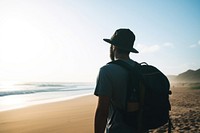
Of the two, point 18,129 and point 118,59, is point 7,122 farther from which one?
point 118,59

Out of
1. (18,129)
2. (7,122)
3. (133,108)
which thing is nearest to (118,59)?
(133,108)

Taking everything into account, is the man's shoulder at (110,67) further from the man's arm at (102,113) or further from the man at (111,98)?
the man's arm at (102,113)

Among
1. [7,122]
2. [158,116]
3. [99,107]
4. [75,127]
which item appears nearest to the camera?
[99,107]

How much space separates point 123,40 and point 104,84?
51 cm

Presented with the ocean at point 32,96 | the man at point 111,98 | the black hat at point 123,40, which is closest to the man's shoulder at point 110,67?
the man at point 111,98

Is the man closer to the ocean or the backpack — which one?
the backpack

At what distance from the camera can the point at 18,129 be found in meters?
7.95

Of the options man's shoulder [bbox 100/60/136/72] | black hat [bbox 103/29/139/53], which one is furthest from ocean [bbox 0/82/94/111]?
man's shoulder [bbox 100/60/136/72]

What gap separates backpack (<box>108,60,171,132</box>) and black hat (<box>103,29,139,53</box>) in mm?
194

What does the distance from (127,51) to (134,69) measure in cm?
23

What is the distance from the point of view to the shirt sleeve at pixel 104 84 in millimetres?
1822

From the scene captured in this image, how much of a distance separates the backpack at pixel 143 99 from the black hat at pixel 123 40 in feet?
0.64

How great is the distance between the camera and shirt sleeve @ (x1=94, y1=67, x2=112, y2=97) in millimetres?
1822

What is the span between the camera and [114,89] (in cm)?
188
